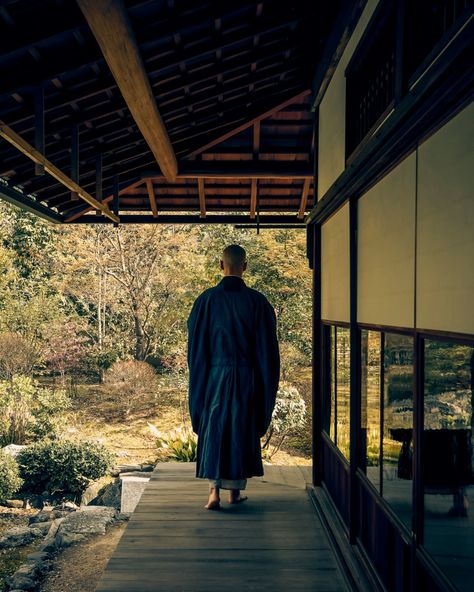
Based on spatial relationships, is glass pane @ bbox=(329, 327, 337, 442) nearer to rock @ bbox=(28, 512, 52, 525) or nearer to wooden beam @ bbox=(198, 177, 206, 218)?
wooden beam @ bbox=(198, 177, 206, 218)

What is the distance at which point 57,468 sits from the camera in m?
10.9

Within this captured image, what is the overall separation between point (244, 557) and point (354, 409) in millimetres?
1042

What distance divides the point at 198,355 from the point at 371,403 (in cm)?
133

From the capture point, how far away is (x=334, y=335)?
4.61 m

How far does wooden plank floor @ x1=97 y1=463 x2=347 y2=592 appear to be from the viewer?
320 cm

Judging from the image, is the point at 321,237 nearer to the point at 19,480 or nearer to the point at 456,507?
the point at 456,507

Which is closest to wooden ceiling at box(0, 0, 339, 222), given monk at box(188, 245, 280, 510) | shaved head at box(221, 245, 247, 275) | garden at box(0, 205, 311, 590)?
shaved head at box(221, 245, 247, 275)

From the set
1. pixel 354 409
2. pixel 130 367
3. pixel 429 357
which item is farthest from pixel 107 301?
pixel 429 357

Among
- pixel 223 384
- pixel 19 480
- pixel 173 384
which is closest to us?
pixel 223 384

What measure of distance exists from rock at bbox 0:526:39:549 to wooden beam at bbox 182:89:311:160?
5575 mm

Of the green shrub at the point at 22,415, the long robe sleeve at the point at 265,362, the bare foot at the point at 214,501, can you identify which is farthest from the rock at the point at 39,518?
the long robe sleeve at the point at 265,362

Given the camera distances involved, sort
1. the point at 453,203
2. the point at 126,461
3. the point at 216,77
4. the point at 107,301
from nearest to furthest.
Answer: the point at 453,203, the point at 216,77, the point at 126,461, the point at 107,301

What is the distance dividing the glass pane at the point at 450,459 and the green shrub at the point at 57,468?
9.58 meters

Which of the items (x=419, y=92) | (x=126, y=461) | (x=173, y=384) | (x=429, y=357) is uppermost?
(x=419, y=92)
